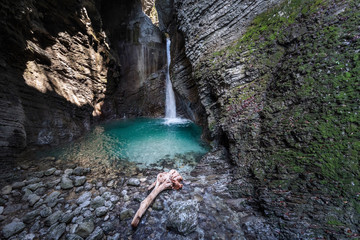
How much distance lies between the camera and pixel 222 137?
6.00 m

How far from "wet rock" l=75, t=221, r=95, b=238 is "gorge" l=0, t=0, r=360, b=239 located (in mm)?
19

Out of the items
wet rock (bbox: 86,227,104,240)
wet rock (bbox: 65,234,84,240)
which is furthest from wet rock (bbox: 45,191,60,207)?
wet rock (bbox: 86,227,104,240)

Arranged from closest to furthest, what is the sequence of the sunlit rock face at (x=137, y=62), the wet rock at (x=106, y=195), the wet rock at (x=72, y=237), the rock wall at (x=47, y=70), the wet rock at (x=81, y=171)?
the wet rock at (x=72, y=237) < the wet rock at (x=106, y=195) < the wet rock at (x=81, y=171) < the rock wall at (x=47, y=70) < the sunlit rock face at (x=137, y=62)

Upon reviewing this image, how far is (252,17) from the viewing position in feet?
21.7

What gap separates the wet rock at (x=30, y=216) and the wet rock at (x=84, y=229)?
110cm

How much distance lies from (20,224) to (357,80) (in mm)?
8029

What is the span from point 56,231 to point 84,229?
0.51 m

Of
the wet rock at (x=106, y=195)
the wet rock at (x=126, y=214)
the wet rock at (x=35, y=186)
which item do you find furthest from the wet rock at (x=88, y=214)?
the wet rock at (x=35, y=186)

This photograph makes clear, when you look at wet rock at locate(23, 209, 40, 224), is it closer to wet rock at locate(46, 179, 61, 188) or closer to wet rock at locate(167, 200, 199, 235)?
wet rock at locate(46, 179, 61, 188)

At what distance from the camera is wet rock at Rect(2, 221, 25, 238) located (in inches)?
94.4

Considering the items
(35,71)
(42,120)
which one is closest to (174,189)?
(42,120)

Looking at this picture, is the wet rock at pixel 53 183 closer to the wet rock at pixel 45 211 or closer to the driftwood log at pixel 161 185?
the wet rock at pixel 45 211

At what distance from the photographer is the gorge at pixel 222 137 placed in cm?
252

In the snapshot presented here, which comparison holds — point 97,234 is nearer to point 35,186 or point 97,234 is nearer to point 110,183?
point 110,183
